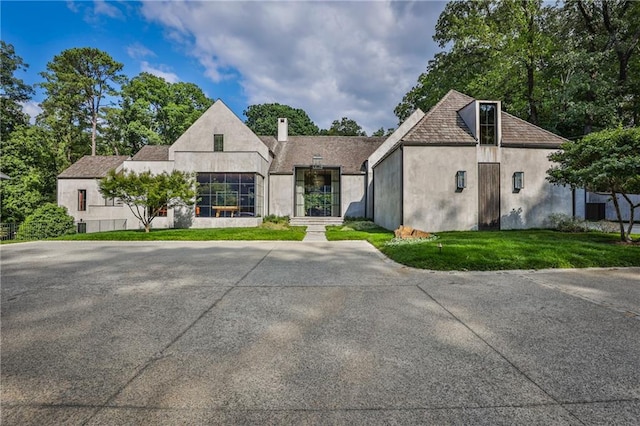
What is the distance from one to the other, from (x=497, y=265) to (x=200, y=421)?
687cm

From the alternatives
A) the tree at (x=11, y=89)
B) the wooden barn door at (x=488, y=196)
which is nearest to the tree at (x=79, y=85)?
the tree at (x=11, y=89)

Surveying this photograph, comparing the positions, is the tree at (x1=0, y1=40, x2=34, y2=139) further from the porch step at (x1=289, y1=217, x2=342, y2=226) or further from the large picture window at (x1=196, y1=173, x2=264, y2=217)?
the porch step at (x1=289, y1=217, x2=342, y2=226)

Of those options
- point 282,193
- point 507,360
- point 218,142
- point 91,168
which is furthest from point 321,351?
point 91,168

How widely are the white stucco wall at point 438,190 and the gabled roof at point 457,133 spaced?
0.42 meters

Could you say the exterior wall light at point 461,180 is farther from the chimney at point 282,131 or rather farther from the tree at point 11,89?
the tree at point 11,89

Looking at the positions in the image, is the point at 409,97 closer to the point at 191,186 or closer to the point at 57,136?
the point at 191,186

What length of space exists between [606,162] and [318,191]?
17352 millimetres

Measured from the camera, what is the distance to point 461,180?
13.6 metres

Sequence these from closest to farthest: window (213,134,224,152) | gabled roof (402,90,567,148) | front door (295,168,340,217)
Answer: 1. gabled roof (402,90,567,148)
2. window (213,134,224,152)
3. front door (295,168,340,217)

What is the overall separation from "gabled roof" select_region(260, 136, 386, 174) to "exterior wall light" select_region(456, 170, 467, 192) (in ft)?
32.4

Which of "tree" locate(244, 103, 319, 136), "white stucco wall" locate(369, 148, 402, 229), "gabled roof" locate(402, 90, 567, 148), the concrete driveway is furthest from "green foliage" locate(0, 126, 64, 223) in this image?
"tree" locate(244, 103, 319, 136)

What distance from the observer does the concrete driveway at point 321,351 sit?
2.08 metres

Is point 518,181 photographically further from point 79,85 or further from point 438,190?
point 79,85

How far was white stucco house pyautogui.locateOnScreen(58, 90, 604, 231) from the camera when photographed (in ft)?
45.4
